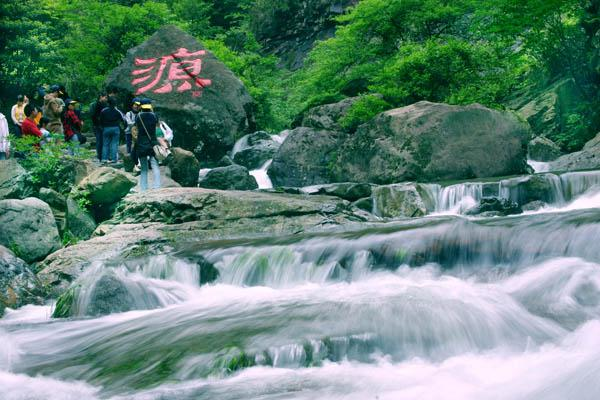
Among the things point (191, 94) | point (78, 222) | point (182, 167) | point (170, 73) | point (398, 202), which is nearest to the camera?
point (78, 222)

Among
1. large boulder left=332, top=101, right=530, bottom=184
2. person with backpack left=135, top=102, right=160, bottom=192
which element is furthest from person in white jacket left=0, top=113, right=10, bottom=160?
large boulder left=332, top=101, right=530, bottom=184

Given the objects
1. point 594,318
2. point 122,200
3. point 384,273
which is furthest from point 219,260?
point 594,318

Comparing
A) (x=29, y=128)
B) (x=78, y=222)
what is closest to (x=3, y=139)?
(x=29, y=128)

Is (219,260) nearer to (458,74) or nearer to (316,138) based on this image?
(316,138)

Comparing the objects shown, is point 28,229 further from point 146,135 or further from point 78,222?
point 146,135

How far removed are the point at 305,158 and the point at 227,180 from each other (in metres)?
2.92

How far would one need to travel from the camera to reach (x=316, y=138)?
17453 millimetres

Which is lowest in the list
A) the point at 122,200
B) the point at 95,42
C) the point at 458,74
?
the point at 122,200

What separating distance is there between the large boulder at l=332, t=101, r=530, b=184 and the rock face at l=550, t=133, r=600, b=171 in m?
0.86

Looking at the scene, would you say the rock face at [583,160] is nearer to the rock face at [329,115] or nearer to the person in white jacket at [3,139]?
the rock face at [329,115]

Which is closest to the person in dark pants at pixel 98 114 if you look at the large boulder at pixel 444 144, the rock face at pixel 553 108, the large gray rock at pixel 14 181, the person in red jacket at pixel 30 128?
the person in red jacket at pixel 30 128

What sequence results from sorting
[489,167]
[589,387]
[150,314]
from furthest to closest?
[489,167]
[150,314]
[589,387]

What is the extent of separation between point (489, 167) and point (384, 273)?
7857mm

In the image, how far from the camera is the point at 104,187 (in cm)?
1091
